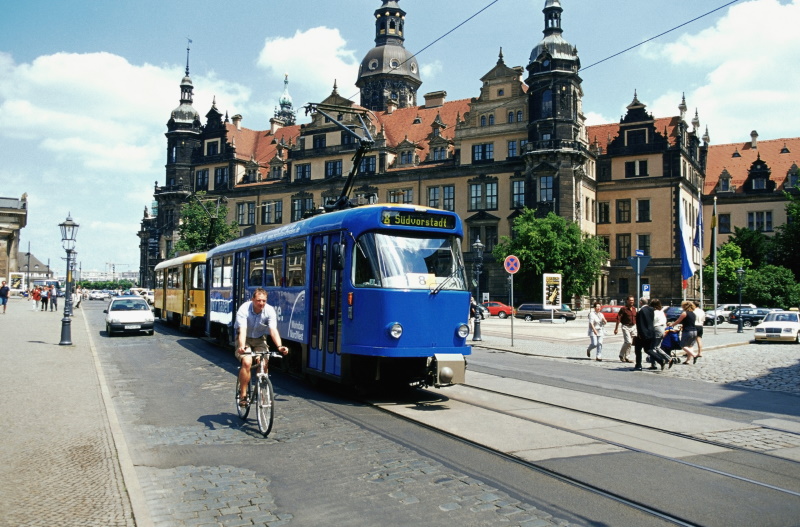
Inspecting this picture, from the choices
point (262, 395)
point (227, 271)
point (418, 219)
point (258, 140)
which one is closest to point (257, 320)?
point (262, 395)

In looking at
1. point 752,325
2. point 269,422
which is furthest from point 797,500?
point 752,325

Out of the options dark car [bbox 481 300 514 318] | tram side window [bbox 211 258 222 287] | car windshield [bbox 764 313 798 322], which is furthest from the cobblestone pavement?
dark car [bbox 481 300 514 318]

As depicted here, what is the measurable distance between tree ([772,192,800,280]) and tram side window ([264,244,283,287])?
61.8m

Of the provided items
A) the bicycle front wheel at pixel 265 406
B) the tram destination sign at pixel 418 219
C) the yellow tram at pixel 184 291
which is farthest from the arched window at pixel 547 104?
the bicycle front wheel at pixel 265 406

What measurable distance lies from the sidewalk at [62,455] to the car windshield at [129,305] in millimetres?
12678

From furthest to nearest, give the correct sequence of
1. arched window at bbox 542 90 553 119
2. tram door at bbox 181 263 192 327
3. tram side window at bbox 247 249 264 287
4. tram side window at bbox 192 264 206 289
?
arched window at bbox 542 90 553 119, tram door at bbox 181 263 192 327, tram side window at bbox 192 264 206 289, tram side window at bbox 247 249 264 287

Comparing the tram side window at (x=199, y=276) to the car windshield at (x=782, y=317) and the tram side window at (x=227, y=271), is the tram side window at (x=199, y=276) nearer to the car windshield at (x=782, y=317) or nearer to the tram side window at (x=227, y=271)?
the tram side window at (x=227, y=271)

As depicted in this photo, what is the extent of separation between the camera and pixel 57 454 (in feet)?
24.1

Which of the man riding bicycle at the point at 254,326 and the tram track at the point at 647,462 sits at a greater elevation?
the man riding bicycle at the point at 254,326

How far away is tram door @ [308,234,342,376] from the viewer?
11.7 m

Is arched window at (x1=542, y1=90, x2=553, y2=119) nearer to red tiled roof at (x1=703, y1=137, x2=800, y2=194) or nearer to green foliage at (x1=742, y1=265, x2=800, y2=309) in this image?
green foliage at (x1=742, y1=265, x2=800, y2=309)

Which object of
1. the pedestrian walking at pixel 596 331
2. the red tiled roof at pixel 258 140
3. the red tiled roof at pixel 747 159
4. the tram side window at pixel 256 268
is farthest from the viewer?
the red tiled roof at pixel 258 140

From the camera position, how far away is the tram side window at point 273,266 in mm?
15000

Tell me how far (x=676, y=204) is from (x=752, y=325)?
17.8 m
